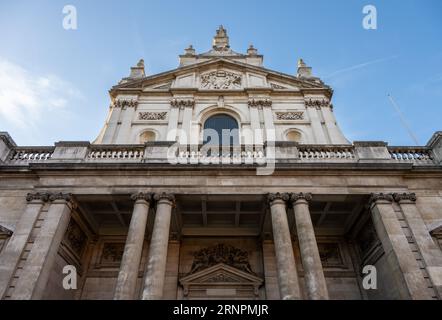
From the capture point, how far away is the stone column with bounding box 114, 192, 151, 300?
8.69m

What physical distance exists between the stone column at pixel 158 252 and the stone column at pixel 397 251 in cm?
742

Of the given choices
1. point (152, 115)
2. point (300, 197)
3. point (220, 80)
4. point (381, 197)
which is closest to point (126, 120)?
point (152, 115)

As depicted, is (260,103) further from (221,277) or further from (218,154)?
(221,277)

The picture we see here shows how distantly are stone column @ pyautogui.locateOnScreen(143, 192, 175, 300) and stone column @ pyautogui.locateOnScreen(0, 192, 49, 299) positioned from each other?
419 centimetres

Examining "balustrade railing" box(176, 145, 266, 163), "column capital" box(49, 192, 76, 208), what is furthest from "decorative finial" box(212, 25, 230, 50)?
"column capital" box(49, 192, 76, 208)

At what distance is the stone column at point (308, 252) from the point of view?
8641mm

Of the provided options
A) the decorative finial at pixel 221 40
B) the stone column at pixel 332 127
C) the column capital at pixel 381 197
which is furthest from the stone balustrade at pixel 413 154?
the decorative finial at pixel 221 40

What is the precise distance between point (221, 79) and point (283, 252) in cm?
1379

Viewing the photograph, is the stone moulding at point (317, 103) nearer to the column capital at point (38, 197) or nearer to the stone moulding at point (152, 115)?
the stone moulding at point (152, 115)

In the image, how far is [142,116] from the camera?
17.7 metres

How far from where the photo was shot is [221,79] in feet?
65.8

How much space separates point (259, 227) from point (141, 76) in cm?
1387

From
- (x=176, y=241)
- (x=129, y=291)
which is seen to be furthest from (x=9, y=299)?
(x=176, y=241)
